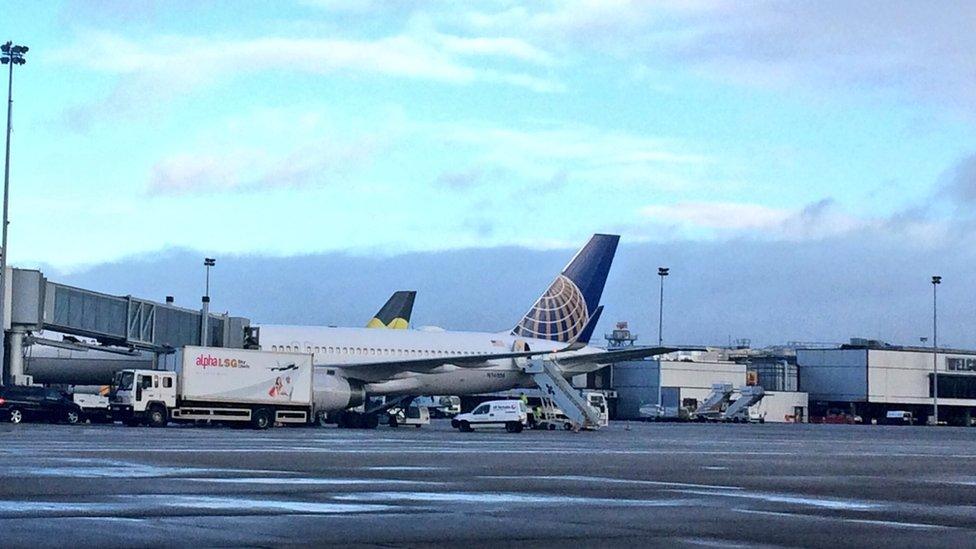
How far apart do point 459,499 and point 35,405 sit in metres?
38.7

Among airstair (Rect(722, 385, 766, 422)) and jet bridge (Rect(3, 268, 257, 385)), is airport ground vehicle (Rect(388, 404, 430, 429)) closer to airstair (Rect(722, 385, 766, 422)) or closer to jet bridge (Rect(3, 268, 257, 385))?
jet bridge (Rect(3, 268, 257, 385))

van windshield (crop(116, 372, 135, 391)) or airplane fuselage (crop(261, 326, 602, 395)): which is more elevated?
airplane fuselage (crop(261, 326, 602, 395))

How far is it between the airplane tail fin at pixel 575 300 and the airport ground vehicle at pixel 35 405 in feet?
77.8

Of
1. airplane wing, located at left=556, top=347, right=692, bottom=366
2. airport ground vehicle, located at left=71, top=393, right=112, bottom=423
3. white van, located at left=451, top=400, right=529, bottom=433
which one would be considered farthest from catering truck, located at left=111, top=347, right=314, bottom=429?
airplane wing, located at left=556, top=347, right=692, bottom=366

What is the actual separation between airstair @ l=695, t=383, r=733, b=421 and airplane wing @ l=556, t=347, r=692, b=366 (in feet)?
122

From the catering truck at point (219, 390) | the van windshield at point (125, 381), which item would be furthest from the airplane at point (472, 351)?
the van windshield at point (125, 381)

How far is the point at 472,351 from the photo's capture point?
63969mm

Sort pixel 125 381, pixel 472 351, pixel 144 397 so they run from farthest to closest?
pixel 472 351 < pixel 125 381 < pixel 144 397

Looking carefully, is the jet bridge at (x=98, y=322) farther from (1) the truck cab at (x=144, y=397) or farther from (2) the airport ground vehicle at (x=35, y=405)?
(1) the truck cab at (x=144, y=397)

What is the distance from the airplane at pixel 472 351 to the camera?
5928cm

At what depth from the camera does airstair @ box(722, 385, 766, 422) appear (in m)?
99.5

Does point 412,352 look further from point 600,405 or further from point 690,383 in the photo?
point 690,383

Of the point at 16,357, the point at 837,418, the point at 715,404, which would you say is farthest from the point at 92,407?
the point at 837,418

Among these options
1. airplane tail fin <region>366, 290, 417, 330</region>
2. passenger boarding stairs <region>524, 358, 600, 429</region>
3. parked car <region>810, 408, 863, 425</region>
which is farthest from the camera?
parked car <region>810, 408, 863, 425</region>
